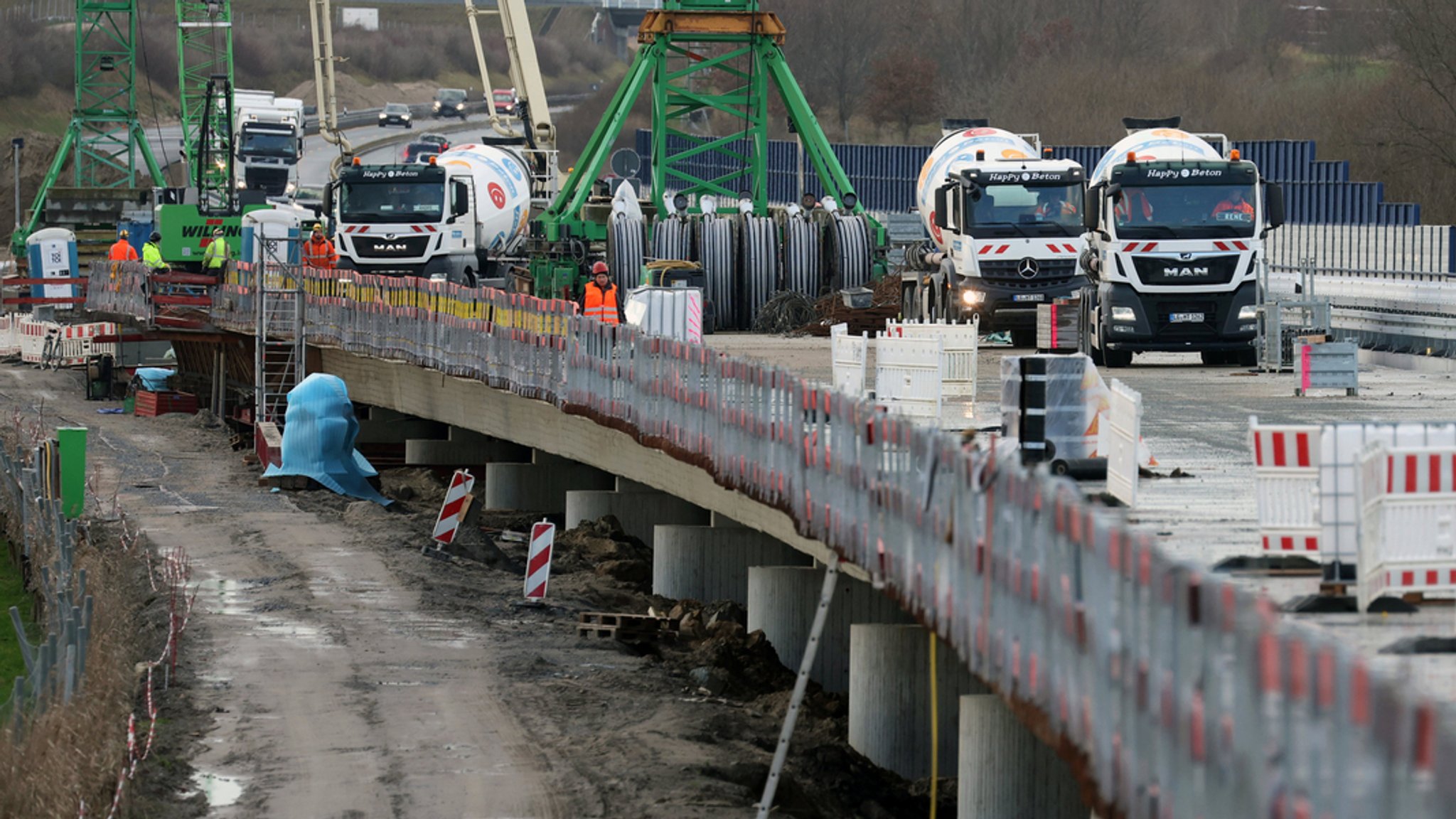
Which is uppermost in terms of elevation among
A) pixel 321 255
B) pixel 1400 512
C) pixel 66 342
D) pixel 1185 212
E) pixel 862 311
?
pixel 1185 212

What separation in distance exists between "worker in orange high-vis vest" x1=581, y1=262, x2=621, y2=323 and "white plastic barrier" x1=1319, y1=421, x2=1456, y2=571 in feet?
57.7

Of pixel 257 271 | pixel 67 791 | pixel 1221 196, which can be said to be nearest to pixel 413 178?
pixel 257 271

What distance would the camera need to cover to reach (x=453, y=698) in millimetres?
18125

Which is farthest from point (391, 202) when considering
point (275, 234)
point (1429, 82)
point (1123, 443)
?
point (1429, 82)

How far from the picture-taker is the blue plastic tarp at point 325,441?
33.1 meters

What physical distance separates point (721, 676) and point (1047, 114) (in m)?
69.4

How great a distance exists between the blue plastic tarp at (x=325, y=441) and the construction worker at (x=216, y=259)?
15181 millimetres

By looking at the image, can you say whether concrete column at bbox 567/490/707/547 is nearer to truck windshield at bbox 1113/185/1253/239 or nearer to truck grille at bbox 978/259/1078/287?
truck windshield at bbox 1113/185/1253/239

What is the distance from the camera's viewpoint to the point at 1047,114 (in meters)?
86.4

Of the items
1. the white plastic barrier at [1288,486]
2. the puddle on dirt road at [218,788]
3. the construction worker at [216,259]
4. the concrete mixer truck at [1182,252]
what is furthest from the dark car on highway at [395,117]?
the white plastic barrier at [1288,486]

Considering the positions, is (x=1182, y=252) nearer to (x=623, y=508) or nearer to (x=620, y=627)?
(x=623, y=508)

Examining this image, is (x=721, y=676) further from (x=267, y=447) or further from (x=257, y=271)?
(x=257, y=271)

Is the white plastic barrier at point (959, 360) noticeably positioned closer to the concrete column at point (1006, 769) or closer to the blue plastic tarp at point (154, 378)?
the concrete column at point (1006, 769)

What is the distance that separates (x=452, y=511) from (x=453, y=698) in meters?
9.23
